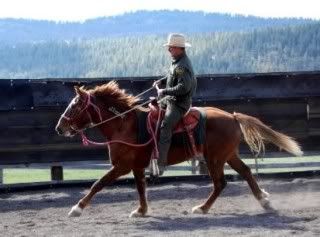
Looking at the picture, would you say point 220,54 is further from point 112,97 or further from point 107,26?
point 107,26

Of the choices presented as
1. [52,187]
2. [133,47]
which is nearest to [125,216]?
[52,187]

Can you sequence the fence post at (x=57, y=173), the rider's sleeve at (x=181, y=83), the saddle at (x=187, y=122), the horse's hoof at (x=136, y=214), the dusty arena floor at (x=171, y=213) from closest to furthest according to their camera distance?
the dusty arena floor at (x=171, y=213), the rider's sleeve at (x=181, y=83), the horse's hoof at (x=136, y=214), the saddle at (x=187, y=122), the fence post at (x=57, y=173)

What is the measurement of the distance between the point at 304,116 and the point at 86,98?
5643 millimetres

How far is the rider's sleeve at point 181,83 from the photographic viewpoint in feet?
37.0

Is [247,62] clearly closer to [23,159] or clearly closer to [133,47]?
[133,47]

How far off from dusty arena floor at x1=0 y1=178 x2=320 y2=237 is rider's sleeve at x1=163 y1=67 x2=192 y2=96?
170 centimetres

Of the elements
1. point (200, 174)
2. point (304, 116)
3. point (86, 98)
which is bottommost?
point (200, 174)

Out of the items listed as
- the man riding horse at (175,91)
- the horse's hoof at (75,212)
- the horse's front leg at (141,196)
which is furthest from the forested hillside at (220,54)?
the horse's hoof at (75,212)

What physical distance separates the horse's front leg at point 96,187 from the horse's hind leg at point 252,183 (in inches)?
68.2

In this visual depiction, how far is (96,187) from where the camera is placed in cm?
1133

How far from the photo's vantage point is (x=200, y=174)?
15727 mm

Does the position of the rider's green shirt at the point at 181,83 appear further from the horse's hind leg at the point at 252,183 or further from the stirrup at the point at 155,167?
the horse's hind leg at the point at 252,183

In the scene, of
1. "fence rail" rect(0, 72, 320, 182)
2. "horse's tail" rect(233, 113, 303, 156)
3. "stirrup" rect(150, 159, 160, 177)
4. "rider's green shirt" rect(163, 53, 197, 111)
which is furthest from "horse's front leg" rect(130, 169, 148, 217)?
"fence rail" rect(0, 72, 320, 182)

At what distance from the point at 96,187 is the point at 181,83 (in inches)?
71.8
